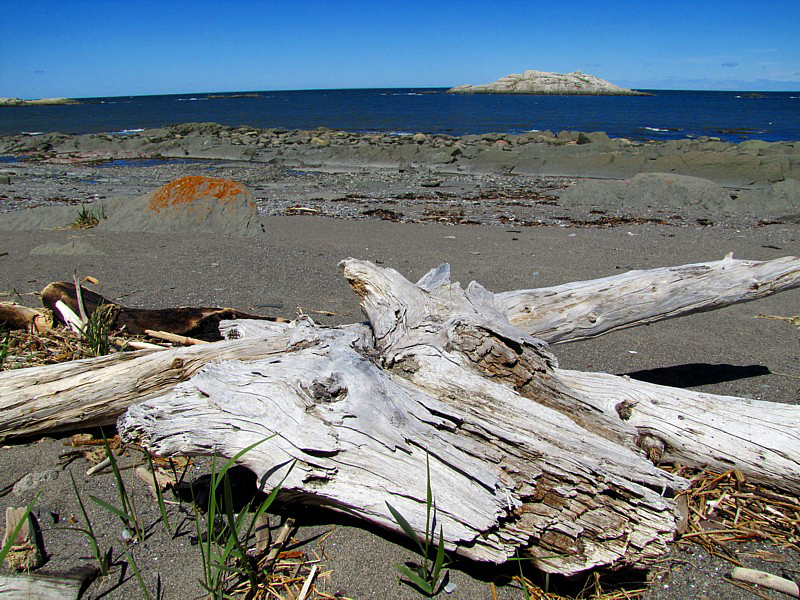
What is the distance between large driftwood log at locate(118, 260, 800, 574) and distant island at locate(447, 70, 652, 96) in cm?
14388

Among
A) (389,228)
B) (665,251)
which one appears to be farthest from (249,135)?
(665,251)

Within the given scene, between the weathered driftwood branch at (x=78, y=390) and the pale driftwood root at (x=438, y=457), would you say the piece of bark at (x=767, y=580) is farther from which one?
the weathered driftwood branch at (x=78, y=390)

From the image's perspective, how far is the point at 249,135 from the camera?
32.4m

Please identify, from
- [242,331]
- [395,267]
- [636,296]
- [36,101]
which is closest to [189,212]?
[395,267]

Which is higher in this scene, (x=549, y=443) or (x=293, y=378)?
(x=293, y=378)

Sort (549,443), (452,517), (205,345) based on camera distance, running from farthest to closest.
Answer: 1. (205,345)
2. (549,443)
3. (452,517)

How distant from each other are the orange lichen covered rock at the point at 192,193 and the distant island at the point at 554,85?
138 meters

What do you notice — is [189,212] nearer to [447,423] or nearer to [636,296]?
[636,296]

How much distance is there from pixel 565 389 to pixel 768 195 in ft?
38.6

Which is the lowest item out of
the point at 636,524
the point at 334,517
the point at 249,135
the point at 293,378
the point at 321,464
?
the point at 334,517

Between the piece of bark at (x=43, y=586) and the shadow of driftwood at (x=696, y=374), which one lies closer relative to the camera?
the piece of bark at (x=43, y=586)

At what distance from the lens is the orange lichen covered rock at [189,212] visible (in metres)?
8.29

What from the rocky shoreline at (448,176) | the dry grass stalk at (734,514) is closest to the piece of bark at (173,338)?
the dry grass stalk at (734,514)

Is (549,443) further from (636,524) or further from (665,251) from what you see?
(665,251)
